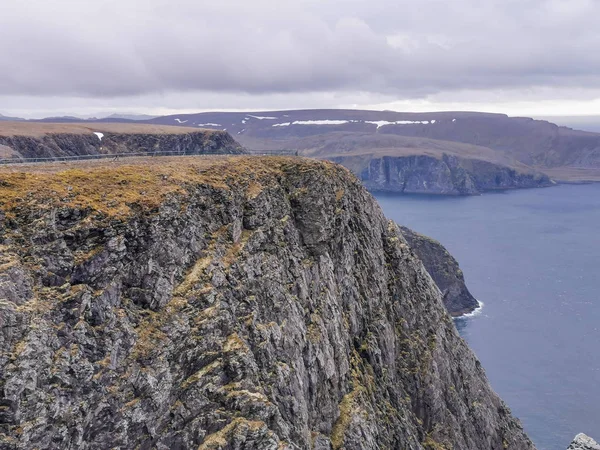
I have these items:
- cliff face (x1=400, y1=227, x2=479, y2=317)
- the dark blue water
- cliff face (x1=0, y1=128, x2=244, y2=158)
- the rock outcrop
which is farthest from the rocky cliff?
the dark blue water

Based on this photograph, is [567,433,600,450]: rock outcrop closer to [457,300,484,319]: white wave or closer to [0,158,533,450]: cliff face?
[0,158,533,450]: cliff face

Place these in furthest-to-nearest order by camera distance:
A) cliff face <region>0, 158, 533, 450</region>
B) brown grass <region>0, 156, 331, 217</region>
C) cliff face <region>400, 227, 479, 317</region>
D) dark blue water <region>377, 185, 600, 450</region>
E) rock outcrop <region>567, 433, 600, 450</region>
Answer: cliff face <region>400, 227, 479, 317</region>
dark blue water <region>377, 185, 600, 450</region>
rock outcrop <region>567, 433, 600, 450</region>
brown grass <region>0, 156, 331, 217</region>
cliff face <region>0, 158, 533, 450</region>

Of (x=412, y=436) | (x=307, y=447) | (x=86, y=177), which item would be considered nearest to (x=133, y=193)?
(x=86, y=177)

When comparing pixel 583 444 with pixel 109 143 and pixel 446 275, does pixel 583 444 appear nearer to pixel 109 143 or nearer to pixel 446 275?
pixel 446 275

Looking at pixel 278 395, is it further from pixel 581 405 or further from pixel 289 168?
pixel 581 405

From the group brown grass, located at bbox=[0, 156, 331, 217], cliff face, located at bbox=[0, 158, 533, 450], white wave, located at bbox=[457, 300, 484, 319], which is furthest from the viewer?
white wave, located at bbox=[457, 300, 484, 319]

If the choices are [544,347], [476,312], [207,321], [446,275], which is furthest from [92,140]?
[476,312]
